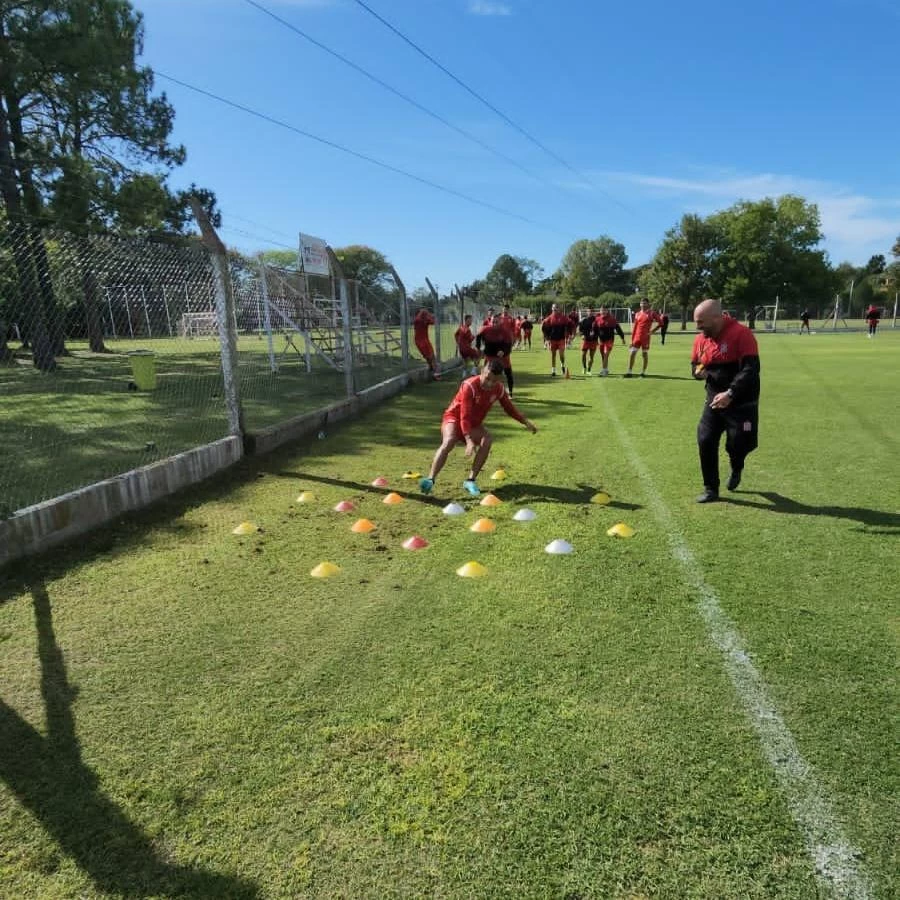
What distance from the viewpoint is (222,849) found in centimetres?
205

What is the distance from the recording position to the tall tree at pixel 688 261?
6122cm

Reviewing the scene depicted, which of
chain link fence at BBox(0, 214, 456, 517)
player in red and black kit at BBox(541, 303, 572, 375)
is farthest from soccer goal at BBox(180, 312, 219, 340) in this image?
player in red and black kit at BBox(541, 303, 572, 375)

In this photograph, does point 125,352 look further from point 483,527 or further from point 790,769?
point 790,769

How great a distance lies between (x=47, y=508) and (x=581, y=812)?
4359mm

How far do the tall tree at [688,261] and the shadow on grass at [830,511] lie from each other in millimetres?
60034

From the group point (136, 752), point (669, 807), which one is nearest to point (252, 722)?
point (136, 752)

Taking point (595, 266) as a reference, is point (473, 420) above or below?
below

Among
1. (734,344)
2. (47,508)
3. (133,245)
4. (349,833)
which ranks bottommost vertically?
(349,833)

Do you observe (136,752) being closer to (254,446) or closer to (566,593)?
(566,593)

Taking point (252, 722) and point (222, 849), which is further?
point (252, 722)

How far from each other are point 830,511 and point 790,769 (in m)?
3.69

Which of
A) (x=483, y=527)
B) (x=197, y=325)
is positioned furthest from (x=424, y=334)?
(x=483, y=527)

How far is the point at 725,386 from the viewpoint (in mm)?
5625

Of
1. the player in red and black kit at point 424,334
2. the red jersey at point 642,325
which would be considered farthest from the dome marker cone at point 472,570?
the red jersey at point 642,325
